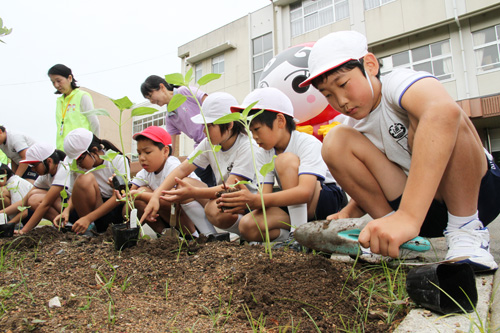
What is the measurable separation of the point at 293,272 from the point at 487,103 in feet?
32.7

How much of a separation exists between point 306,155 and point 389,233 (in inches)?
38.5

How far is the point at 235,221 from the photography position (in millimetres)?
2107

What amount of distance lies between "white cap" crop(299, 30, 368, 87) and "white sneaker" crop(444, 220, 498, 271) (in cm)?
74

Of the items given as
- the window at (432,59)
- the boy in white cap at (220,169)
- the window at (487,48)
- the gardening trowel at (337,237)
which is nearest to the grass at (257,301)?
the gardening trowel at (337,237)

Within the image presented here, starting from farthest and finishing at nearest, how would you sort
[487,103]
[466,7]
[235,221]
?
[466,7] < [487,103] < [235,221]

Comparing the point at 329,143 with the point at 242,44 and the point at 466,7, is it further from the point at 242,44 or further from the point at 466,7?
the point at 242,44

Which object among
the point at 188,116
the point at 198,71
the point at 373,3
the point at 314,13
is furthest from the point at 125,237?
the point at 198,71

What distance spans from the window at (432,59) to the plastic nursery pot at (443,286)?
1005 centimetres

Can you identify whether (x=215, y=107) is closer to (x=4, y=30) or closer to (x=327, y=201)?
(x=327, y=201)

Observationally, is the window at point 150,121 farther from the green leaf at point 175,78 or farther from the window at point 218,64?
the green leaf at point 175,78

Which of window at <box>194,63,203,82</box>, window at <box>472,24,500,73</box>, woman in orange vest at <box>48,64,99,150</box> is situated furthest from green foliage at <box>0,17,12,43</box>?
window at <box>194,63,203,82</box>

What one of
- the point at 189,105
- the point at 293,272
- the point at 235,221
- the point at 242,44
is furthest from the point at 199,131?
the point at 242,44

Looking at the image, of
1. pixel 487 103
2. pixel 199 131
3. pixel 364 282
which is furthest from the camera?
pixel 487 103

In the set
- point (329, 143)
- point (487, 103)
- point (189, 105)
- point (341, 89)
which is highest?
point (487, 103)
